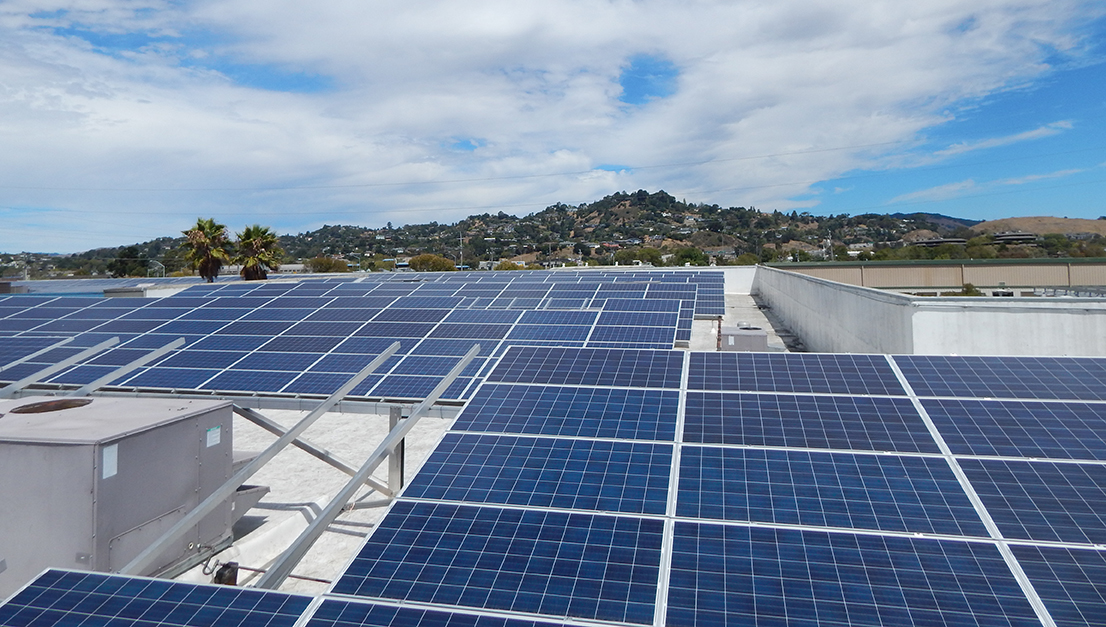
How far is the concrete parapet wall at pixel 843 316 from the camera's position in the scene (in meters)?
15.5

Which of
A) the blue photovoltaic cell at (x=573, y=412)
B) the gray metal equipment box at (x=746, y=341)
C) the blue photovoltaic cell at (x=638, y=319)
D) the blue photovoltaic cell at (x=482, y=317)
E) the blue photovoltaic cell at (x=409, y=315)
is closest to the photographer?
the blue photovoltaic cell at (x=573, y=412)

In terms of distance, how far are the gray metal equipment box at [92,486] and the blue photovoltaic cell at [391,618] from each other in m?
4.71

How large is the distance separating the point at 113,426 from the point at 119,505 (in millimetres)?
996

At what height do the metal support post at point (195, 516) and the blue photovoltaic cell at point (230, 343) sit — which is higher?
the blue photovoltaic cell at point (230, 343)

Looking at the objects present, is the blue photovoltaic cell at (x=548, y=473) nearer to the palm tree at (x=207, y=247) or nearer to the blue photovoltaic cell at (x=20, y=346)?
the blue photovoltaic cell at (x=20, y=346)

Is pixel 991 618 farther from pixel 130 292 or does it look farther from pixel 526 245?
pixel 526 245

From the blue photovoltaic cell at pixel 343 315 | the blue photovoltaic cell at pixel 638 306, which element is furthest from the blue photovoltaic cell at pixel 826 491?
the blue photovoltaic cell at pixel 343 315

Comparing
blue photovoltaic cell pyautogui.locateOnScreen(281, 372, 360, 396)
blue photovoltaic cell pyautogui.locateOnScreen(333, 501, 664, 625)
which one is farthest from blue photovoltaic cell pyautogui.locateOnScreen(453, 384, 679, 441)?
blue photovoltaic cell pyautogui.locateOnScreen(281, 372, 360, 396)

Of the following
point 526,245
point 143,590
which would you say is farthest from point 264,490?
point 526,245

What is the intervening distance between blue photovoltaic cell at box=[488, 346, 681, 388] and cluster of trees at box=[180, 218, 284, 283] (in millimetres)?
47058

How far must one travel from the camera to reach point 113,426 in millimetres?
8281

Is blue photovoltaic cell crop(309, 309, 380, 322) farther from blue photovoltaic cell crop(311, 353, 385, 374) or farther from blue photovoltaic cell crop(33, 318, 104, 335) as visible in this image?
blue photovoltaic cell crop(33, 318, 104, 335)

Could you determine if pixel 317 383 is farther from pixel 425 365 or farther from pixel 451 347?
pixel 451 347

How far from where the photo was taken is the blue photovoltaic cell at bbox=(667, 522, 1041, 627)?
14.6 feet
